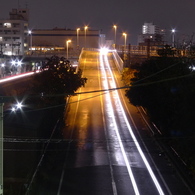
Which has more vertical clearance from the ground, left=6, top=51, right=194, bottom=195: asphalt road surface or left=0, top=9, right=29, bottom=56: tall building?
left=0, top=9, right=29, bottom=56: tall building

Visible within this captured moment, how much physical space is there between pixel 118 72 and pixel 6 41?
134 feet

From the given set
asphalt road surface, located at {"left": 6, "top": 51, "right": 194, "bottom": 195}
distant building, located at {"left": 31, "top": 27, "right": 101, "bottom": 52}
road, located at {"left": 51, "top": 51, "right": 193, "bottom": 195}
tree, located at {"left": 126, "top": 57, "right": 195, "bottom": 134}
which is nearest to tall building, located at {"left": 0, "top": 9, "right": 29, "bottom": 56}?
distant building, located at {"left": 31, "top": 27, "right": 101, "bottom": 52}

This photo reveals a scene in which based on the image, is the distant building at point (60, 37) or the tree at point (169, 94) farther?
the distant building at point (60, 37)

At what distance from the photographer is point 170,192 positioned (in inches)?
500

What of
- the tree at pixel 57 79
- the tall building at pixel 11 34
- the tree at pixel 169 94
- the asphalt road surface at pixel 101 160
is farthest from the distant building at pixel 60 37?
the tree at pixel 169 94

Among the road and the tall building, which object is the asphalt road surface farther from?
the tall building

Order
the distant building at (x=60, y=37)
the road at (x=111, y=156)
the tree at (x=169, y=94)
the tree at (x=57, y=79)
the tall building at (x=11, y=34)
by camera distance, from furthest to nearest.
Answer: the distant building at (x=60, y=37)
the tall building at (x=11, y=34)
the tree at (x=57, y=79)
the tree at (x=169, y=94)
the road at (x=111, y=156)

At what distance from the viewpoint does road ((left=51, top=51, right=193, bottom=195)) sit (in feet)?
42.9

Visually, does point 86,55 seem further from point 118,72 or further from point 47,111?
point 47,111

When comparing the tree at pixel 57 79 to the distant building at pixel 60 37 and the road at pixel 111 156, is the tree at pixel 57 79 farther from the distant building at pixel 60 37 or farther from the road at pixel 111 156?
the distant building at pixel 60 37

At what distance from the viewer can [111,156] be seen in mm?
16500

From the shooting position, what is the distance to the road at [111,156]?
13086 mm

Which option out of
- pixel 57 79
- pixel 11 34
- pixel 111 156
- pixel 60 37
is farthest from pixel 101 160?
pixel 60 37

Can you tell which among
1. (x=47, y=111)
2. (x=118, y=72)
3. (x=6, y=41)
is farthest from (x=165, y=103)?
(x=6, y=41)
